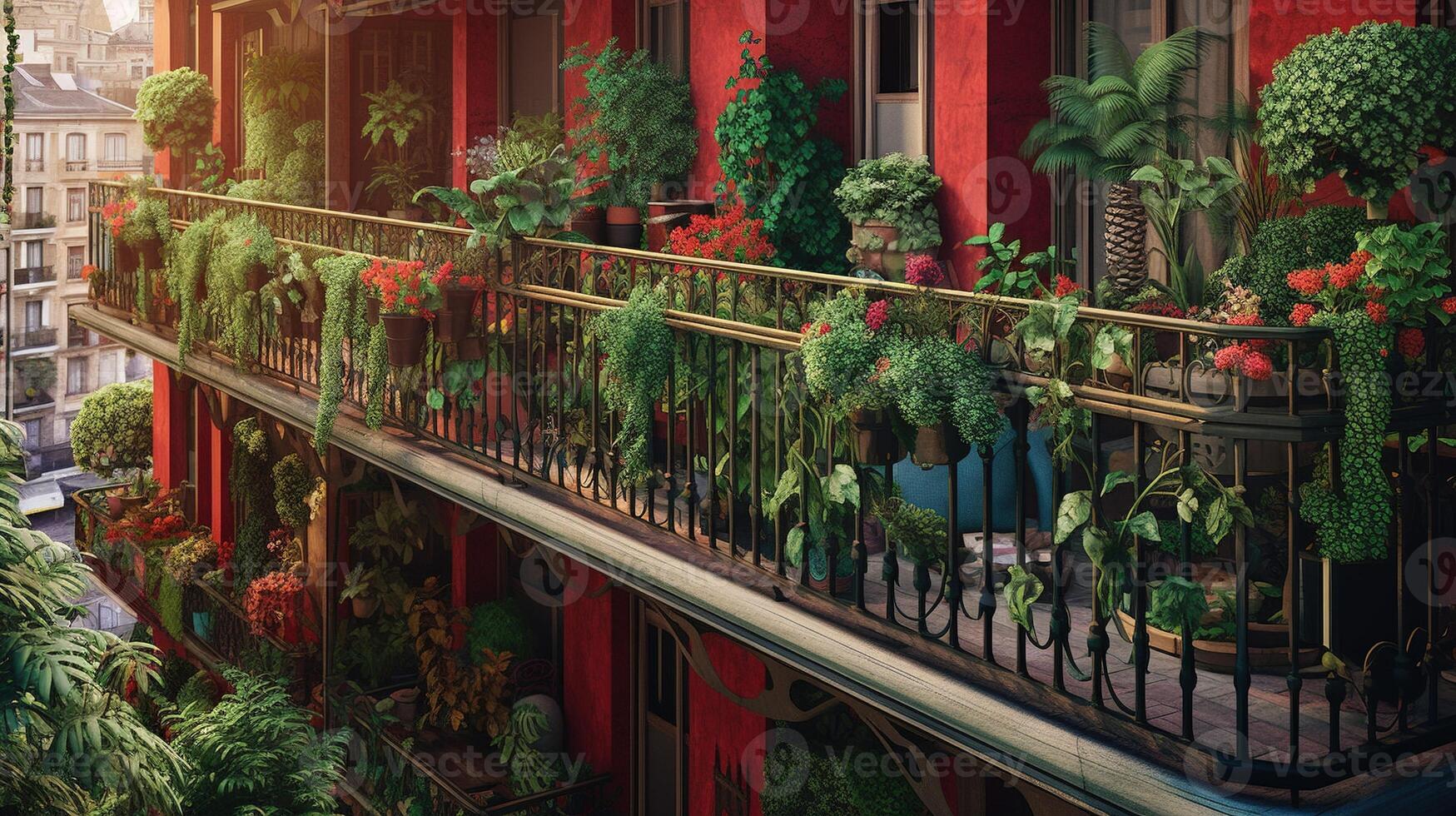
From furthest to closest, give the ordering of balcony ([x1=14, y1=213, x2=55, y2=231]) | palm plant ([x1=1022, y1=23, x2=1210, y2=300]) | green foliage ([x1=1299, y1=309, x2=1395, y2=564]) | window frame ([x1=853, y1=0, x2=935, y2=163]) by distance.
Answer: balcony ([x1=14, y1=213, x2=55, y2=231]), window frame ([x1=853, y1=0, x2=935, y2=163]), palm plant ([x1=1022, y1=23, x2=1210, y2=300]), green foliage ([x1=1299, y1=309, x2=1395, y2=564])

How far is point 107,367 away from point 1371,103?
5907 centimetres

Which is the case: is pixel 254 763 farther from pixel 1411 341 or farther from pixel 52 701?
pixel 1411 341

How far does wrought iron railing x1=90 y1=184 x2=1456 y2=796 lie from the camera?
Answer: 5.21 meters

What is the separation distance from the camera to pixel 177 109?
17750 millimetres

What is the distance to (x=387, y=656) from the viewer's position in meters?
14.0

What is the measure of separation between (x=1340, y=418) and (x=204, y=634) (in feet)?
45.3

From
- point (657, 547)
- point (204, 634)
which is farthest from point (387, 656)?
point (657, 547)

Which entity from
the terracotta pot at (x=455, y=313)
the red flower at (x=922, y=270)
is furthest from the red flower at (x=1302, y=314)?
the terracotta pot at (x=455, y=313)

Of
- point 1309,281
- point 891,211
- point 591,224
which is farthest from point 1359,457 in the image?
point 591,224

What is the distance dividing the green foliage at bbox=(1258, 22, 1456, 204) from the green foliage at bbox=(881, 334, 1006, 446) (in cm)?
149

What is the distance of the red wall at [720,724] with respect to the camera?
10.2 meters

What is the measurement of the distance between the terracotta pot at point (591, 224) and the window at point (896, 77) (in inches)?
81.3

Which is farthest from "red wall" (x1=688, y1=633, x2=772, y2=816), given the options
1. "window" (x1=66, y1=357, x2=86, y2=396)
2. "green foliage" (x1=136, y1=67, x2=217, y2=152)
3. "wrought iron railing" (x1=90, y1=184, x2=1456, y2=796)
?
"window" (x1=66, y1=357, x2=86, y2=396)

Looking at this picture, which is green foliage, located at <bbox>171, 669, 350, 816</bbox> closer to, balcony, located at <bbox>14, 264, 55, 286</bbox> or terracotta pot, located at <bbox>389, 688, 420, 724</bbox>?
terracotta pot, located at <bbox>389, 688, 420, 724</bbox>
